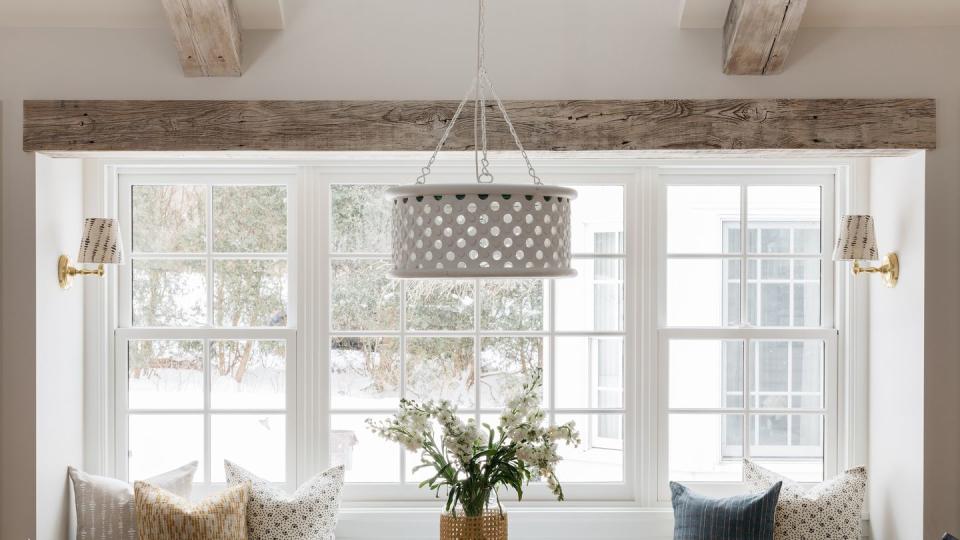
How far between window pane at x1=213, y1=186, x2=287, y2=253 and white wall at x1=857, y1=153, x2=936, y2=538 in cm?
252

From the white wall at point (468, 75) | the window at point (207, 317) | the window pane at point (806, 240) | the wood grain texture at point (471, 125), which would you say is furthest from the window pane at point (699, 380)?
the window at point (207, 317)

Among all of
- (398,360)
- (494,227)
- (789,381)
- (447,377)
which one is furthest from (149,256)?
(789,381)

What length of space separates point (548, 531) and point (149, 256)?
208cm

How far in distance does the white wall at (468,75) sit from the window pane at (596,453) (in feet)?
3.93

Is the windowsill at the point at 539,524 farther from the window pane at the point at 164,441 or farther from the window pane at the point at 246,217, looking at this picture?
the window pane at the point at 246,217

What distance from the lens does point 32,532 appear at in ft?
9.62

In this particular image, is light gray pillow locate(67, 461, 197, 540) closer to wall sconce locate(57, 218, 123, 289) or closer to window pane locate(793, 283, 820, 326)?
wall sconce locate(57, 218, 123, 289)

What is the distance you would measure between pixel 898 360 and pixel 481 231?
2.24 metres

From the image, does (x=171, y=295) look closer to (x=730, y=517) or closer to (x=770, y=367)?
(x=730, y=517)

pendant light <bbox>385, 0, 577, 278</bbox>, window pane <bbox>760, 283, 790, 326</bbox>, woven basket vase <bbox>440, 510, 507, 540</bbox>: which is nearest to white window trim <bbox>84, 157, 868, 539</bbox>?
window pane <bbox>760, 283, 790, 326</bbox>

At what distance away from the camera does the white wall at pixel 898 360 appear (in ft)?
9.79

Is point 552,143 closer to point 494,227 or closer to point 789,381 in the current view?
point 494,227

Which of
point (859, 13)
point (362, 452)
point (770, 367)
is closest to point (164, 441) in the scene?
point (362, 452)

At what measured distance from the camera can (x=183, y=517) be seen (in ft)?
9.81
